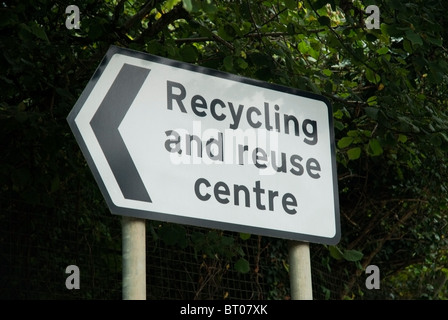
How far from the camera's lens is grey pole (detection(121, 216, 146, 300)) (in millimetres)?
2146

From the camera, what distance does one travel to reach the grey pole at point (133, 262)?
2146 mm

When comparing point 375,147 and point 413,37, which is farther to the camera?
point 375,147

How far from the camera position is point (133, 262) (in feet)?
7.04

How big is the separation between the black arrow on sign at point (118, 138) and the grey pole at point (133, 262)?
10 centimetres

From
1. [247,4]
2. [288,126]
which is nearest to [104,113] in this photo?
[288,126]

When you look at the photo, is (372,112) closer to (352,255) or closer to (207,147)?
(352,255)

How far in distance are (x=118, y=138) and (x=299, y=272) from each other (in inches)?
26.9

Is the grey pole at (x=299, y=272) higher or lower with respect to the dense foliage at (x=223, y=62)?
lower

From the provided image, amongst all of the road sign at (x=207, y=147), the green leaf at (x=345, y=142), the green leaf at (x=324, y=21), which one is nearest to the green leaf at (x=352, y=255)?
the road sign at (x=207, y=147)

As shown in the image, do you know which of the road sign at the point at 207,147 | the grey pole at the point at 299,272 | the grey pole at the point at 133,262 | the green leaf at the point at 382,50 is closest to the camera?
the grey pole at the point at 133,262

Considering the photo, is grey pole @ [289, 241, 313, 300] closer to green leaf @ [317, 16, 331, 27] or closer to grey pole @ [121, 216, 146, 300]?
grey pole @ [121, 216, 146, 300]

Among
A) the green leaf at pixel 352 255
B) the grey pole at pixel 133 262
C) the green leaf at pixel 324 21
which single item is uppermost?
the green leaf at pixel 324 21

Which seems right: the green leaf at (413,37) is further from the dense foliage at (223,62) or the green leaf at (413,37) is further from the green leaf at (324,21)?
the green leaf at (324,21)

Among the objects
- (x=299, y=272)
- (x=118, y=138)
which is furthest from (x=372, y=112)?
(x=118, y=138)
